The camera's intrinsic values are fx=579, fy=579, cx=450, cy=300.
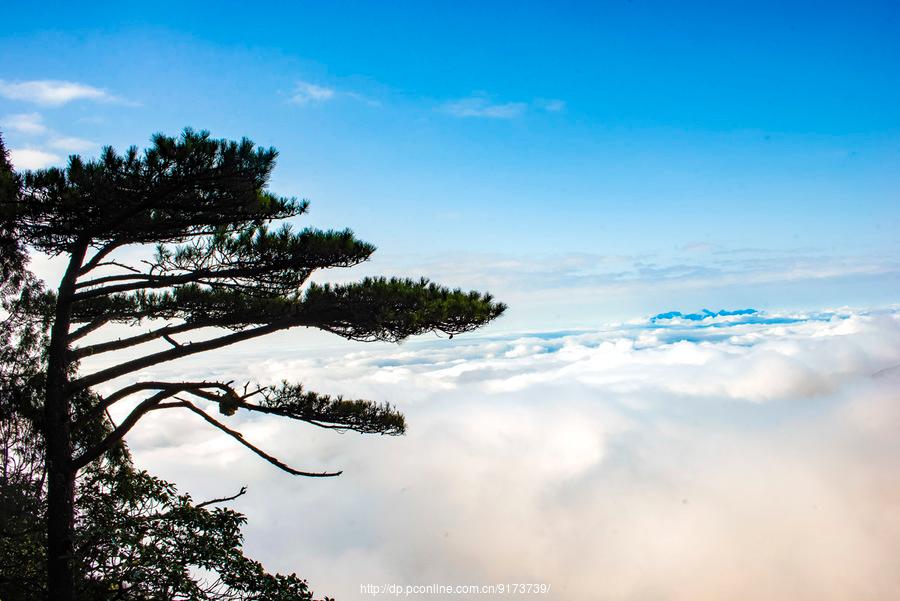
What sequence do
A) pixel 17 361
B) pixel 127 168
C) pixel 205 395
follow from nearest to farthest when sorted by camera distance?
pixel 127 168 < pixel 205 395 < pixel 17 361

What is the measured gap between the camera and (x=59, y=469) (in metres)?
8.12

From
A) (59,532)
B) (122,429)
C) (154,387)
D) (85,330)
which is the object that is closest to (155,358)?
(154,387)

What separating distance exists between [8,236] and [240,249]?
336 cm

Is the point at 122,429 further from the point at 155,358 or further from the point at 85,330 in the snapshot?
the point at 85,330

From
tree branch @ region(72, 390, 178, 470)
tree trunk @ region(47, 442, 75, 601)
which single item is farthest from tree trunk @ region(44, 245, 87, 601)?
tree branch @ region(72, 390, 178, 470)

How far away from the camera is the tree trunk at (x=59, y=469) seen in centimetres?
797

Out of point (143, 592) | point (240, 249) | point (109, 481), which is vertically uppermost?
point (240, 249)

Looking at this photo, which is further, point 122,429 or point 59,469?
point 59,469

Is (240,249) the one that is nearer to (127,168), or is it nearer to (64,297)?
(127,168)

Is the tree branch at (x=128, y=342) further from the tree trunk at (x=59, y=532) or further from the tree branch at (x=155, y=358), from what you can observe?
the tree trunk at (x=59, y=532)

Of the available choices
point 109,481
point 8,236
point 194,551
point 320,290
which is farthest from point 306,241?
point 109,481

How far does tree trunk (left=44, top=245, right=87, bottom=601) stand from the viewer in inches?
314

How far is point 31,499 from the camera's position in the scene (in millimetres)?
8789

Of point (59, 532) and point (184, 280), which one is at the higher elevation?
point (184, 280)
